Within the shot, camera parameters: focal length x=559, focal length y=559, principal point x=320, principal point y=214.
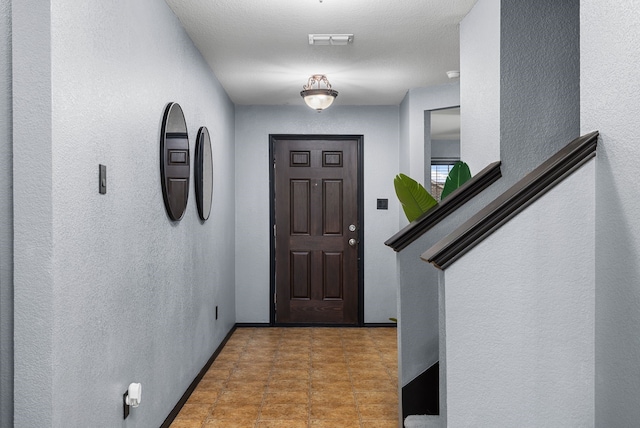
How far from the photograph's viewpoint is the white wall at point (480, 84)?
279 cm

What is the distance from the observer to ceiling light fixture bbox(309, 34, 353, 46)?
3633 mm

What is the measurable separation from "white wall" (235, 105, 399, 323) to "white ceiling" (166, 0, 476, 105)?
522 millimetres

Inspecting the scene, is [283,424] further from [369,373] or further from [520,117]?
[520,117]

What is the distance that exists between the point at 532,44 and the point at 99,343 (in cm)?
234

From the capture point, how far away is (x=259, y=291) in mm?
5875

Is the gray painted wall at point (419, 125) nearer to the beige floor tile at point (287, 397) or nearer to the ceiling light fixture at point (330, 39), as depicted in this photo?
the ceiling light fixture at point (330, 39)

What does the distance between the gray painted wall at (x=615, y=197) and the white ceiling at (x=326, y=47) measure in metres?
1.58

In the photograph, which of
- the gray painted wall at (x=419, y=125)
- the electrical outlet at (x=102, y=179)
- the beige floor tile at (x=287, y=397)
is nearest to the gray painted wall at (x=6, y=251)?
the electrical outlet at (x=102, y=179)

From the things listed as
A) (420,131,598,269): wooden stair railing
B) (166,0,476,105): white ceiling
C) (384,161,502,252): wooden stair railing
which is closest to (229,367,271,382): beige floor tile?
(384,161,502,252): wooden stair railing

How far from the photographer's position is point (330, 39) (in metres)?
3.68

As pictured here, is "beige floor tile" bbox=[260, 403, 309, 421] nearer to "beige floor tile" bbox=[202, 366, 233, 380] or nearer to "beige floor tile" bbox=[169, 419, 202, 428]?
"beige floor tile" bbox=[169, 419, 202, 428]

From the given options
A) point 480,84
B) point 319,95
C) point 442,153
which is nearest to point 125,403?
point 480,84

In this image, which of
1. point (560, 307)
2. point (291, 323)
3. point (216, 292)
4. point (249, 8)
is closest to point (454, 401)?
point (560, 307)

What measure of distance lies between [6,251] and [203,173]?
2289mm
